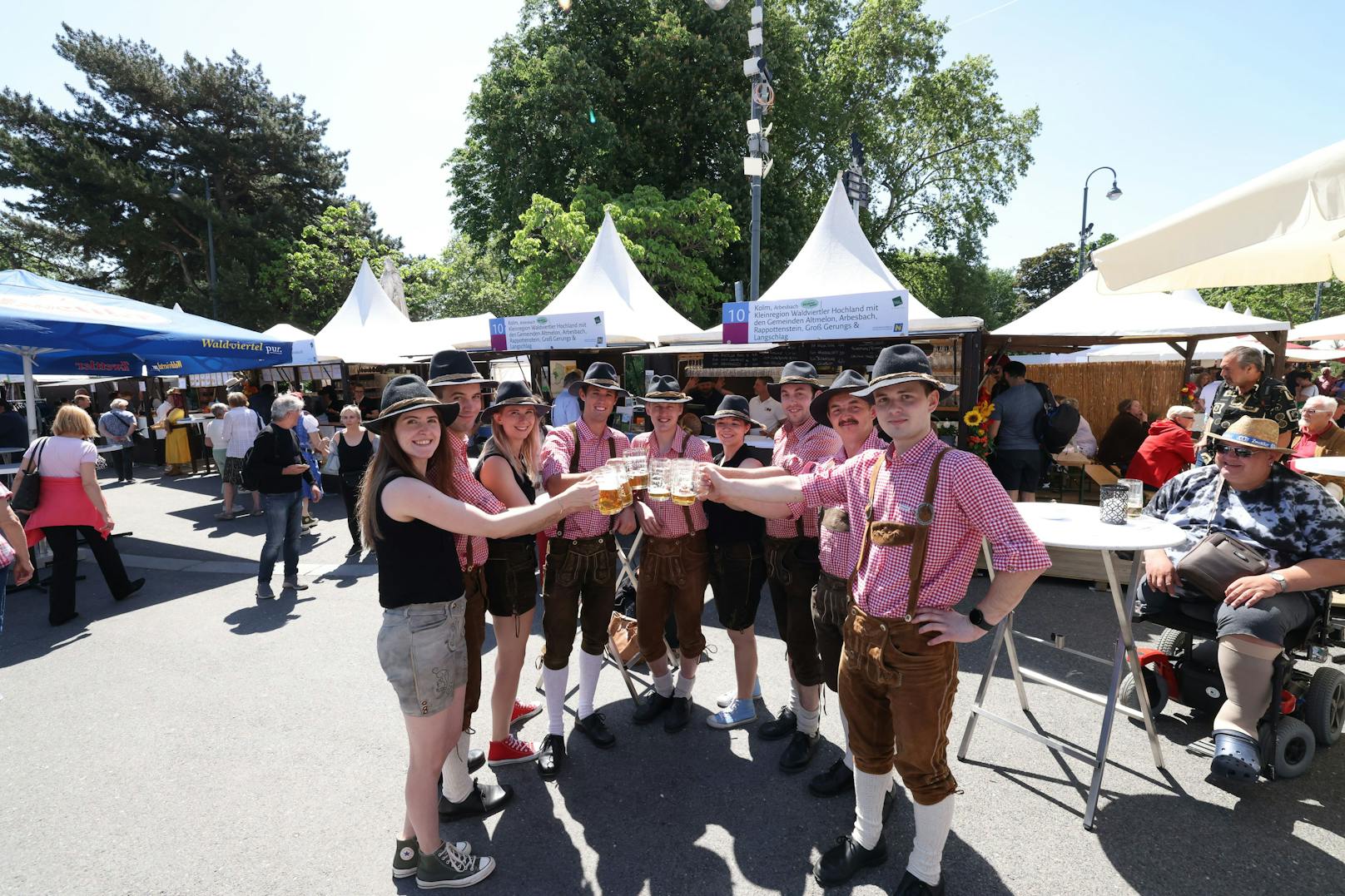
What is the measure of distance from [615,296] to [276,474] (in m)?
7.06

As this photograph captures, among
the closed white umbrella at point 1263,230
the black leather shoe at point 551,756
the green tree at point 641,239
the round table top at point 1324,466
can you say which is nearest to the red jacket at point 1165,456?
the round table top at point 1324,466

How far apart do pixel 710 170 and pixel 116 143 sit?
82.1 feet

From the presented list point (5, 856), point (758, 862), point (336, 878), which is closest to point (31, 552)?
point (5, 856)

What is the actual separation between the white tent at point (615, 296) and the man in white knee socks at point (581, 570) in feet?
24.1

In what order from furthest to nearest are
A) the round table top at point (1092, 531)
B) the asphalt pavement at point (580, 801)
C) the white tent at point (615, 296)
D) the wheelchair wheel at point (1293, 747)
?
the white tent at point (615, 296) < the wheelchair wheel at point (1293, 747) < the round table top at point (1092, 531) < the asphalt pavement at point (580, 801)

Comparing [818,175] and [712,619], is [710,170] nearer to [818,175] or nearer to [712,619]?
[818,175]

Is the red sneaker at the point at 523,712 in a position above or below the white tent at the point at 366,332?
below

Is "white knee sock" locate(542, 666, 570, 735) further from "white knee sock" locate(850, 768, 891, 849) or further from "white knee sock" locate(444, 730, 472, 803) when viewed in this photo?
"white knee sock" locate(850, 768, 891, 849)

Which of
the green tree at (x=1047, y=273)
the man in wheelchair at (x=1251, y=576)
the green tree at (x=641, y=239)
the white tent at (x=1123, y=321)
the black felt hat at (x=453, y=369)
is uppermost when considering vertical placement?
the green tree at (x=1047, y=273)

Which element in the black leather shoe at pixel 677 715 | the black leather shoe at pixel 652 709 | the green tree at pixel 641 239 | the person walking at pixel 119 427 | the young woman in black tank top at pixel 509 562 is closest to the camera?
the young woman in black tank top at pixel 509 562

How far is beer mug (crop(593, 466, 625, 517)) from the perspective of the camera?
2.70 m

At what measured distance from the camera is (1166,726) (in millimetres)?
3691

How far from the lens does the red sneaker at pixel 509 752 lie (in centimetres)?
344

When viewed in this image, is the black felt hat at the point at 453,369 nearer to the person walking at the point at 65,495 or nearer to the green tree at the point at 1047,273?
the person walking at the point at 65,495
